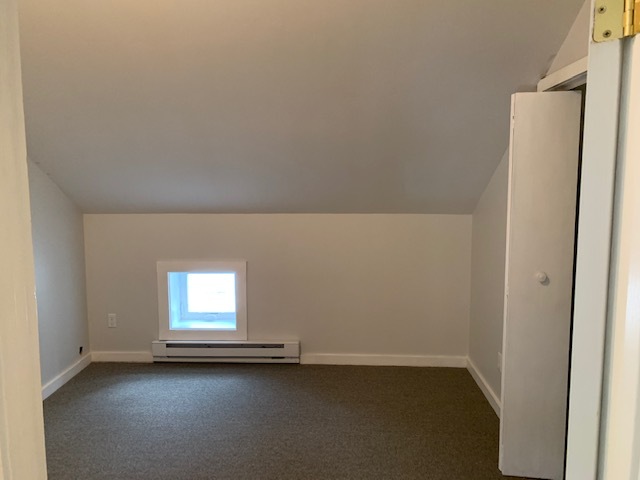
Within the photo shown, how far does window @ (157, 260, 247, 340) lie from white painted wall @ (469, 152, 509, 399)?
69.6 inches

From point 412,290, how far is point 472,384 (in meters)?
0.79

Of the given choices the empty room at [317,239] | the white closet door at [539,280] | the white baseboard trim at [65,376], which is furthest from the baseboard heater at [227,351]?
the white closet door at [539,280]

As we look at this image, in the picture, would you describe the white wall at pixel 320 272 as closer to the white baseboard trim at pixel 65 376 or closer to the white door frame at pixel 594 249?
the white baseboard trim at pixel 65 376

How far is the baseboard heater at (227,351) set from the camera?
127 inches

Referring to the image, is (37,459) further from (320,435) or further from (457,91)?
(457,91)

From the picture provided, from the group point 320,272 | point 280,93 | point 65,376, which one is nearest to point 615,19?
point 280,93

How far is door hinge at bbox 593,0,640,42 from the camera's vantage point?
0.58m

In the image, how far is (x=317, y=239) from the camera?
10.5 feet

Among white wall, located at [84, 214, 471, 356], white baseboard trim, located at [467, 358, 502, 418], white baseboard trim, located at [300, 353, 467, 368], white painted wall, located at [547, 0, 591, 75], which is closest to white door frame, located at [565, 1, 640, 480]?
white painted wall, located at [547, 0, 591, 75]

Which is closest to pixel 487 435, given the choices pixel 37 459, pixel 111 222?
pixel 37 459

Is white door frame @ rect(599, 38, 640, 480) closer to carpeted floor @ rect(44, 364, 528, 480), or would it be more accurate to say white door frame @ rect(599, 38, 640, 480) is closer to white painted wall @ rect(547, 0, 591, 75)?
white painted wall @ rect(547, 0, 591, 75)

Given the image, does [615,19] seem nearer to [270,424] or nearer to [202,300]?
[270,424]

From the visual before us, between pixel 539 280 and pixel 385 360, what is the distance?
5.44 feet

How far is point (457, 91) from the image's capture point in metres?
2.06
